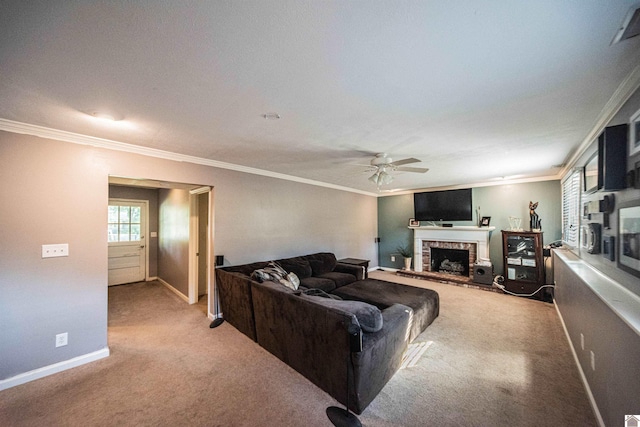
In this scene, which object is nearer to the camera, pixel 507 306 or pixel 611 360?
pixel 611 360

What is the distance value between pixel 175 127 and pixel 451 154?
3235 millimetres

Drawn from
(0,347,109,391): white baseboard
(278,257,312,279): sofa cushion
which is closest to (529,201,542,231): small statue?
(278,257,312,279): sofa cushion

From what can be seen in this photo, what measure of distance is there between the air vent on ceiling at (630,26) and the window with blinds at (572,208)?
268cm

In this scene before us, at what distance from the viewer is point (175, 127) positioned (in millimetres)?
2213

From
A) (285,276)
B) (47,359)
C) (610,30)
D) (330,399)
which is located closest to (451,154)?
(610,30)

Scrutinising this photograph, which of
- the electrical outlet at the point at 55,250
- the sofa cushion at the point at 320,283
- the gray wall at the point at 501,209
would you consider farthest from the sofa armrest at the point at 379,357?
the gray wall at the point at 501,209

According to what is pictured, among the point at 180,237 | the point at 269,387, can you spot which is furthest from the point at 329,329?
the point at 180,237

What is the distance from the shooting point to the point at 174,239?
15.9 feet

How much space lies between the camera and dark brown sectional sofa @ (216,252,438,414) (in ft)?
5.81

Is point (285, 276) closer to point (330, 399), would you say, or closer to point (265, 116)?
point (330, 399)

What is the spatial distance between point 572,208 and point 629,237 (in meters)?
2.65

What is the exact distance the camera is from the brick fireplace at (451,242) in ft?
17.4

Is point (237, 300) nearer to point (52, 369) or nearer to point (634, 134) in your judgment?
point (52, 369)

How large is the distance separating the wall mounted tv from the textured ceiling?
3098 mm
